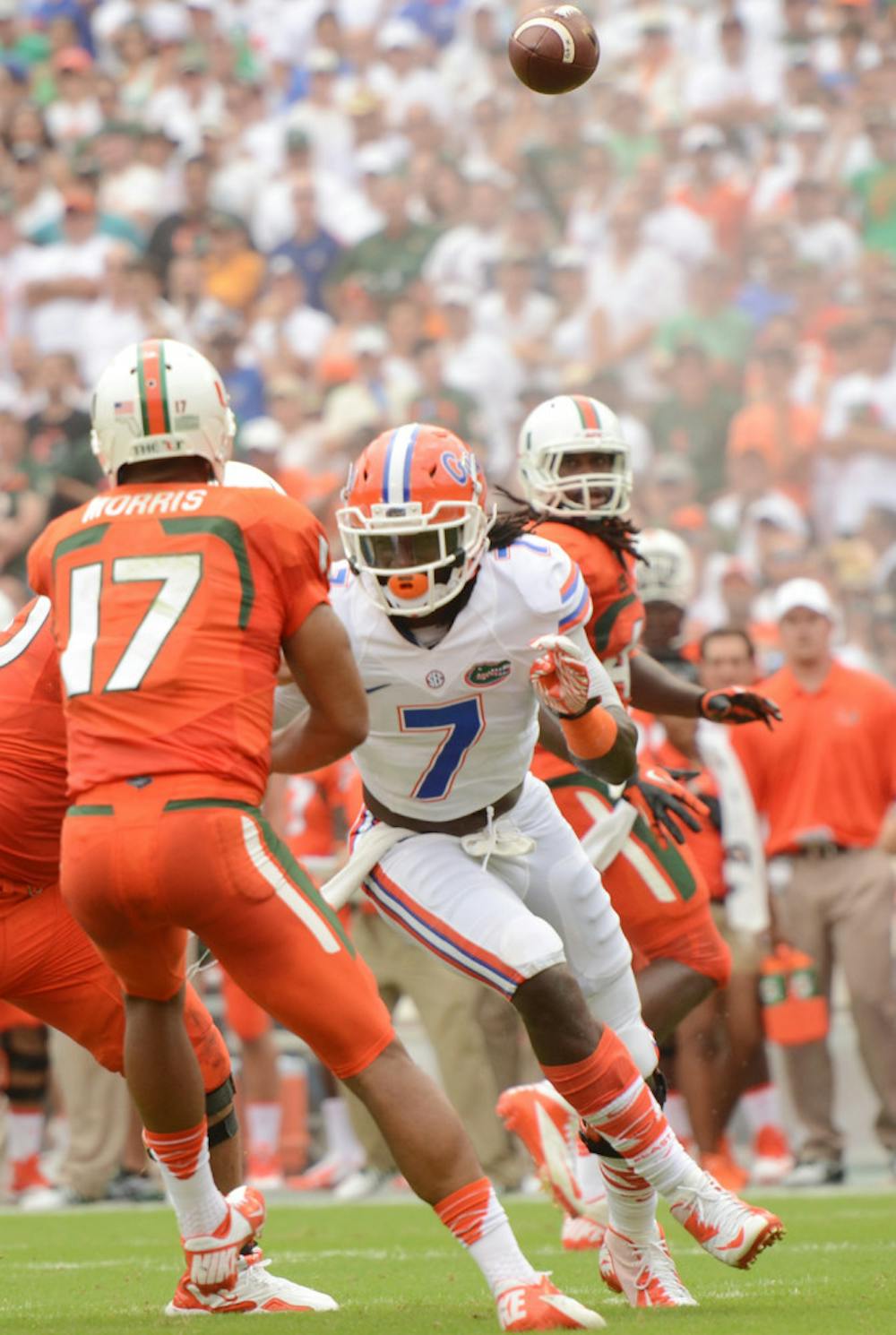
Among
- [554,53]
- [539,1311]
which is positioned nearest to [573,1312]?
[539,1311]

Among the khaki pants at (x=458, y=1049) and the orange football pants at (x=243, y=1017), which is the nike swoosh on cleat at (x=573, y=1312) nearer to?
the khaki pants at (x=458, y=1049)

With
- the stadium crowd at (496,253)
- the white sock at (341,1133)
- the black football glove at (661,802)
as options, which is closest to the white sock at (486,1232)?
the black football glove at (661,802)

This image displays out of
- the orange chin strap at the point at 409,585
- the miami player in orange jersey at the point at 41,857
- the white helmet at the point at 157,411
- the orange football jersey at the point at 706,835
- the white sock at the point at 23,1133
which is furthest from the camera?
the white sock at the point at 23,1133

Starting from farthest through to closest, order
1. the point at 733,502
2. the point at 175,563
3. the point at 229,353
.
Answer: the point at 229,353 < the point at 733,502 < the point at 175,563

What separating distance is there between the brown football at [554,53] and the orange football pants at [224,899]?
3.53m

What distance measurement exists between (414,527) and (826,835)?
14.5 ft

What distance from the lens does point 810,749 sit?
8.80 meters

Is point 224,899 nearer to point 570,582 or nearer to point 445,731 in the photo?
point 445,731

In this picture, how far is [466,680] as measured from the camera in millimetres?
4785

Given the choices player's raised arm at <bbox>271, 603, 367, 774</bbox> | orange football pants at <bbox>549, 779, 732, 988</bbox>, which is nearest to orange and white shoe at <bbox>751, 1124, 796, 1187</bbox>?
orange football pants at <bbox>549, 779, 732, 988</bbox>

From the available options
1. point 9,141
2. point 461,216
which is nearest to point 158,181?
point 9,141

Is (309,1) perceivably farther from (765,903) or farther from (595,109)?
(765,903)

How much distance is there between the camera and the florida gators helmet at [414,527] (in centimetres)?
468

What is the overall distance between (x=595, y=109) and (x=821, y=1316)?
10.8 metres
